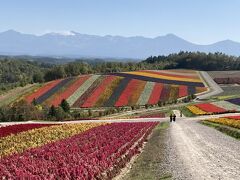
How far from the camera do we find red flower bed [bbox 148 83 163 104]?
93806 millimetres

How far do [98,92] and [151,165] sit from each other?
274 feet

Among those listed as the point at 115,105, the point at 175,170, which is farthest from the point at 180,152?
the point at 115,105

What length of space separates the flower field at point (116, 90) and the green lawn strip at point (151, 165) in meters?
63.9

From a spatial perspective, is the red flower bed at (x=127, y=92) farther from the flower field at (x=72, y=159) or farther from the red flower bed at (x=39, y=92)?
the flower field at (x=72, y=159)

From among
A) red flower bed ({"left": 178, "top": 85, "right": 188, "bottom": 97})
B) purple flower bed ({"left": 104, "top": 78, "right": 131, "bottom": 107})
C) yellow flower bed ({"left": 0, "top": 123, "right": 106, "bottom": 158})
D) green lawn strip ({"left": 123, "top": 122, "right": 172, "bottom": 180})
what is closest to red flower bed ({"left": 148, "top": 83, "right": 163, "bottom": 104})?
red flower bed ({"left": 178, "top": 85, "right": 188, "bottom": 97})

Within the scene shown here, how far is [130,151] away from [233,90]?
89.4 metres

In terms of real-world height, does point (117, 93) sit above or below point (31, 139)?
below

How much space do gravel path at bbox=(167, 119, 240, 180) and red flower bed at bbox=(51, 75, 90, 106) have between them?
64836mm

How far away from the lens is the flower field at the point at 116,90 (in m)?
95.8

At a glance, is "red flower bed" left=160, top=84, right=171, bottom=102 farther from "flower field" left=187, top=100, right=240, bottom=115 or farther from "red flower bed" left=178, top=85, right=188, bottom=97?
"flower field" left=187, top=100, right=240, bottom=115

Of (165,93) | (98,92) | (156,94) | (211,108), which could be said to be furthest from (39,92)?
(211,108)

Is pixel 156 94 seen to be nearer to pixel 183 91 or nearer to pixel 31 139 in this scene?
pixel 183 91

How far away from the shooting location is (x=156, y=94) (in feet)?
333

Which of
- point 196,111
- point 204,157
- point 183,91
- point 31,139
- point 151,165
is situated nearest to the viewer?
point 151,165
